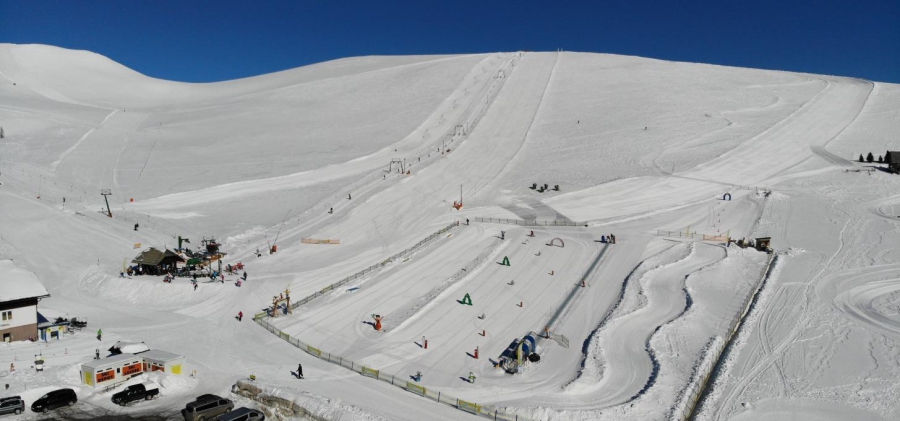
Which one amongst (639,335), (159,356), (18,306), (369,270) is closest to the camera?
(159,356)

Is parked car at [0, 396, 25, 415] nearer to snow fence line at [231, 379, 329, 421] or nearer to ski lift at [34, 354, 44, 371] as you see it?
ski lift at [34, 354, 44, 371]

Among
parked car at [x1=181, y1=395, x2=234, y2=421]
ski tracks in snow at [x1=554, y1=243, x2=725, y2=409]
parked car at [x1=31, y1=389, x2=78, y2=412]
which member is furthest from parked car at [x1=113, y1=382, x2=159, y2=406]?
ski tracks in snow at [x1=554, y1=243, x2=725, y2=409]

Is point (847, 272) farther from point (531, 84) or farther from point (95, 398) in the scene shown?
point (531, 84)

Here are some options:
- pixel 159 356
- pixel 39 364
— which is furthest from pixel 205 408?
pixel 39 364

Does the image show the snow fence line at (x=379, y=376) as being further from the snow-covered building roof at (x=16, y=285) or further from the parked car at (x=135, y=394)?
the snow-covered building roof at (x=16, y=285)

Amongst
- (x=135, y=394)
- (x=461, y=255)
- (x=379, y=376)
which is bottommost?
(x=379, y=376)

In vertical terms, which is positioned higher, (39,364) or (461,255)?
(461,255)

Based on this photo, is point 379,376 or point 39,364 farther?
point 379,376

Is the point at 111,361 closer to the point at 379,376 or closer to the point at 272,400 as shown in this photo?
the point at 272,400
